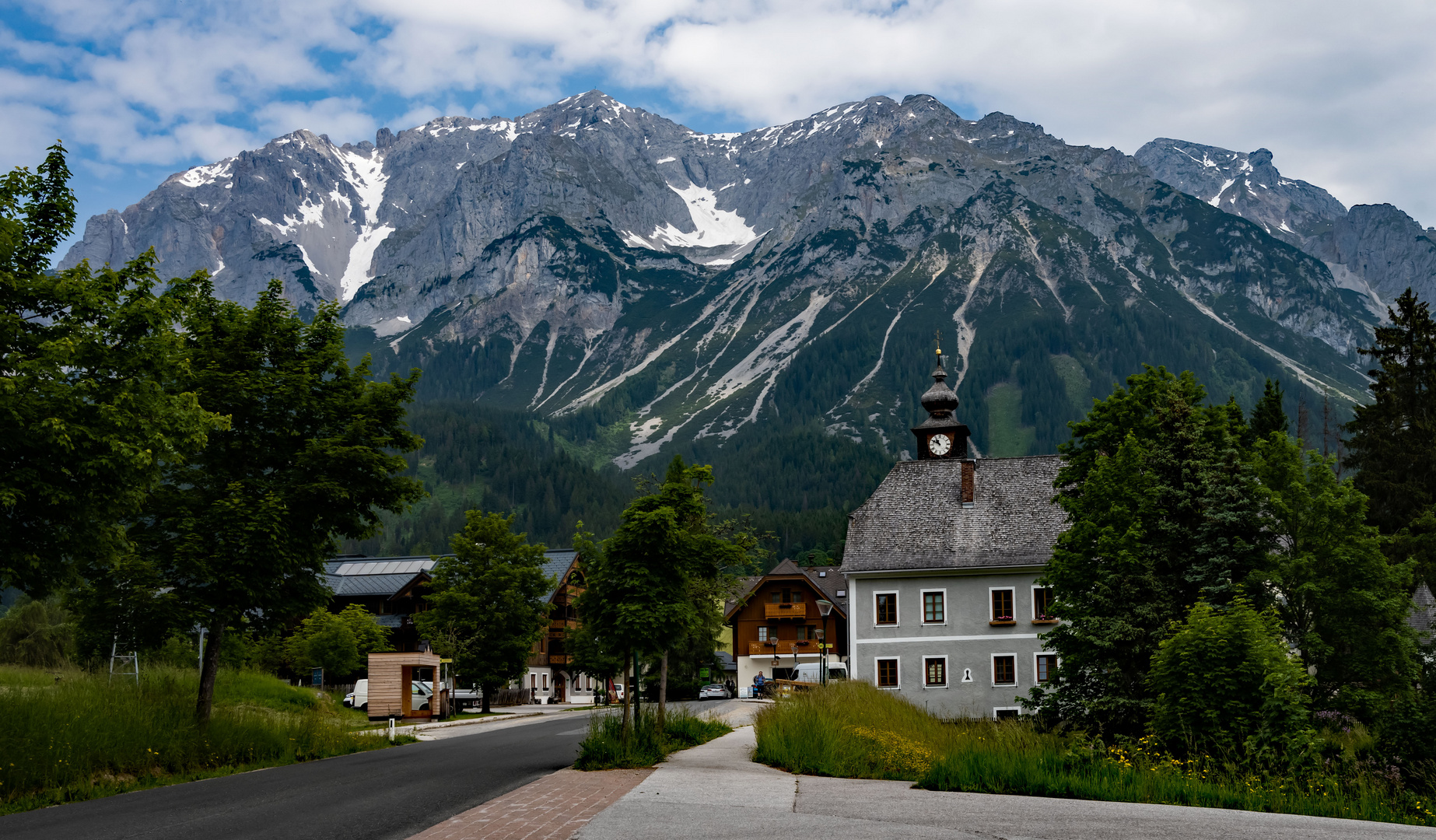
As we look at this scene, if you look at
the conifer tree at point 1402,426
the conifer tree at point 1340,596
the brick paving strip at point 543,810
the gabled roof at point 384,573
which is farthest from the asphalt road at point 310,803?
the gabled roof at point 384,573

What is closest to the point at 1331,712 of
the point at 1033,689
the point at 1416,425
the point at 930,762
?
the point at 1033,689

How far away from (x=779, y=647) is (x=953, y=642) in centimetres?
3597

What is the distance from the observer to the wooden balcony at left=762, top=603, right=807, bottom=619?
267ft

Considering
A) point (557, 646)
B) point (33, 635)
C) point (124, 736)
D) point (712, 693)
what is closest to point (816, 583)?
point (712, 693)

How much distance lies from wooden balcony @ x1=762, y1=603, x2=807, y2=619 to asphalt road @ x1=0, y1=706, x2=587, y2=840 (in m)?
57.4

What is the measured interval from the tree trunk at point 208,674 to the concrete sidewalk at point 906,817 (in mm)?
11195

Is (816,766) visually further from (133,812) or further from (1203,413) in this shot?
(1203,413)

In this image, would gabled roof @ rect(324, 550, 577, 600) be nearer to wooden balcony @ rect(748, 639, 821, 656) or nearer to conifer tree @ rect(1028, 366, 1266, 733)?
wooden balcony @ rect(748, 639, 821, 656)

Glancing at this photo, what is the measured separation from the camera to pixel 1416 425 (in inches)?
1895

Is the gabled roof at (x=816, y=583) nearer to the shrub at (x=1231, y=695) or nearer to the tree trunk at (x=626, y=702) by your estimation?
the tree trunk at (x=626, y=702)

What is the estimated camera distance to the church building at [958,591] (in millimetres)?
46906

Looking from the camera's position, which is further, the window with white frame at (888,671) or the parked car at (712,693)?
the parked car at (712,693)

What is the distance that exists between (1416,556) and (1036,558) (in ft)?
46.6

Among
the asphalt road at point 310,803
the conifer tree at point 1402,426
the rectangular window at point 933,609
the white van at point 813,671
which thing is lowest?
the white van at point 813,671
